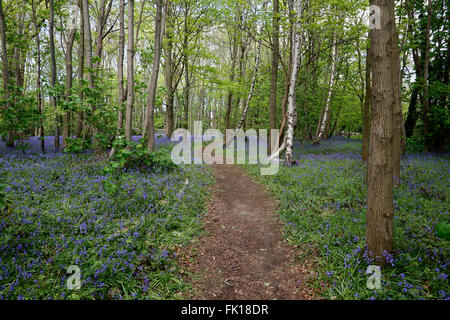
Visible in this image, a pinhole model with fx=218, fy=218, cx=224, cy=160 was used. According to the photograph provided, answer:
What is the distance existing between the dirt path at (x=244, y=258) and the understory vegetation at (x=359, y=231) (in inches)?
13.6

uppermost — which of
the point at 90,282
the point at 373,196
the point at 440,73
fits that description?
the point at 440,73

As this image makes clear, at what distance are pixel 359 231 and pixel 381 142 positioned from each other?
208 cm

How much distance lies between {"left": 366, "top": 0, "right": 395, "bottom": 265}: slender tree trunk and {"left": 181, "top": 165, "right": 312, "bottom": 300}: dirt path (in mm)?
1402

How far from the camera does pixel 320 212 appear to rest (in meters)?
5.82

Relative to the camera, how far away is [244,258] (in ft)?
14.8

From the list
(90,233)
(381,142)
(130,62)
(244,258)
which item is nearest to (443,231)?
(381,142)

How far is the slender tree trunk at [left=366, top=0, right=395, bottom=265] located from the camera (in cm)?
323

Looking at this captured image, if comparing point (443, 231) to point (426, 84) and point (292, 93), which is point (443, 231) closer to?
point (292, 93)

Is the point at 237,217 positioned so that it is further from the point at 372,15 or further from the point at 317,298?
the point at 372,15

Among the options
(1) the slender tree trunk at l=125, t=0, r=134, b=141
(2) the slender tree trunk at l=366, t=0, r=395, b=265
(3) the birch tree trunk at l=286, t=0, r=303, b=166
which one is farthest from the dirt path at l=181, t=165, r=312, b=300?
(3) the birch tree trunk at l=286, t=0, r=303, b=166

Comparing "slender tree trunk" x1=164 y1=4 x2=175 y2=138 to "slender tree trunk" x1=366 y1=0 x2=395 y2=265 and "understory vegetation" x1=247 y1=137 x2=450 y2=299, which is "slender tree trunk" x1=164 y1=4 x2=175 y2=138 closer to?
"understory vegetation" x1=247 y1=137 x2=450 y2=299

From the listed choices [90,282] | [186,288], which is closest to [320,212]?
[186,288]

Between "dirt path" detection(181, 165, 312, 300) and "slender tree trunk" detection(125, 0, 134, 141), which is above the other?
"slender tree trunk" detection(125, 0, 134, 141)
